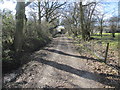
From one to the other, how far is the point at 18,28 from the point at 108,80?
645cm

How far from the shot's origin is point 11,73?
5.74m

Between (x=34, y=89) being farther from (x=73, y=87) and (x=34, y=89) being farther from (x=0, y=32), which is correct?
(x=0, y=32)

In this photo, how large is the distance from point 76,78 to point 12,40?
553 centimetres

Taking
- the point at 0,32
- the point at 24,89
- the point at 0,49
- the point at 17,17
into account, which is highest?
the point at 17,17

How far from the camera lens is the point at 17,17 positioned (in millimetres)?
8180

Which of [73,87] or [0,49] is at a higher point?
[0,49]

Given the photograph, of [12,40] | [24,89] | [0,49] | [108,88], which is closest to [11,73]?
[0,49]

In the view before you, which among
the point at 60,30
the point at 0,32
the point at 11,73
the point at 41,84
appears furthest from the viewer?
the point at 60,30

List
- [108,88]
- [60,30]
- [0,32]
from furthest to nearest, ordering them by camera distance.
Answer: [60,30]
[0,32]
[108,88]

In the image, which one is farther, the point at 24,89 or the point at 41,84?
the point at 41,84

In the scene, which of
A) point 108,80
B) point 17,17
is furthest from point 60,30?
point 108,80

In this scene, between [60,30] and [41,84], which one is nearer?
[41,84]

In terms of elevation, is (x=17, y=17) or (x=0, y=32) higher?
(x=17, y=17)

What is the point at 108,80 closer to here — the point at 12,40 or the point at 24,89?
the point at 24,89
